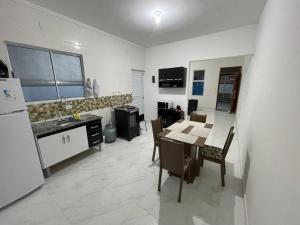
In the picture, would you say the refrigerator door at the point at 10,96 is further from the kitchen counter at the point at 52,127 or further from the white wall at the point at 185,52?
the white wall at the point at 185,52

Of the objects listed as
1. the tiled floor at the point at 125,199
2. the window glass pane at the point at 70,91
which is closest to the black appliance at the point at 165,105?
the tiled floor at the point at 125,199

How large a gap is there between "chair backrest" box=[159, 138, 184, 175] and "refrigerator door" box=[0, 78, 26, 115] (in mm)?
1900

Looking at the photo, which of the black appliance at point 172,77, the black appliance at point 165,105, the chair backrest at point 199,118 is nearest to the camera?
the chair backrest at point 199,118

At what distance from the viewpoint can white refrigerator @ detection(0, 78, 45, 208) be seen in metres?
1.56

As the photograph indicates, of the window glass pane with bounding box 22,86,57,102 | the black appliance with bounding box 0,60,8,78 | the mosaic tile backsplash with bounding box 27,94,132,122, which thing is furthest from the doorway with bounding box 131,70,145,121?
the black appliance with bounding box 0,60,8,78

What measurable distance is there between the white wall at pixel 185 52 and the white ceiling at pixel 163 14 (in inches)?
9.0

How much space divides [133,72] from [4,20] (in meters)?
2.97

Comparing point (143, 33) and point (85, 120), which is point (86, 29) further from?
point (85, 120)

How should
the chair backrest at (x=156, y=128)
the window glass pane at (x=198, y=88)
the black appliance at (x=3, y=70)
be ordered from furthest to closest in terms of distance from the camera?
the window glass pane at (x=198, y=88)
the chair backrest at (x=156, y=128)
the black appliance at (x=3, y=70)

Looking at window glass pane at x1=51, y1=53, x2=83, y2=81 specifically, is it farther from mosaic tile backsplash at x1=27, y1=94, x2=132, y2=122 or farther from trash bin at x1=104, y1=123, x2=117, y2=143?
trash bin at x1=104, y1=123, x2=117, y2=143

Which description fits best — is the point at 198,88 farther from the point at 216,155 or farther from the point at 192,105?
the point at 216,155

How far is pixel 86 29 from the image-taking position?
9.48 ft

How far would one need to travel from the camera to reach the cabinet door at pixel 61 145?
6.70ft

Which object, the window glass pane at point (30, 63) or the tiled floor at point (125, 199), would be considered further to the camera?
the window glass pane at point (30, 63)
